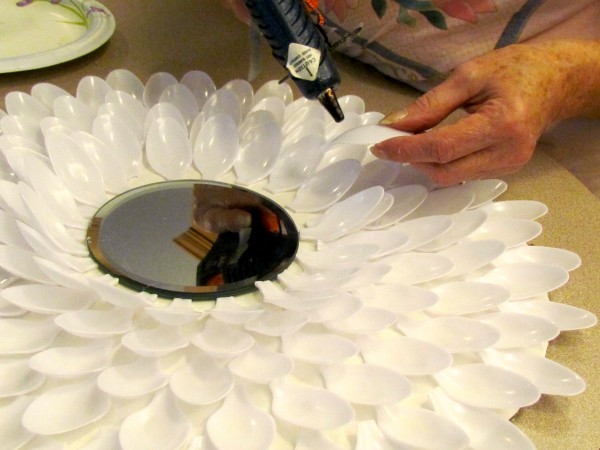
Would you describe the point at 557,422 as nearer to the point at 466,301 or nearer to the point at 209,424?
the point at 466,301

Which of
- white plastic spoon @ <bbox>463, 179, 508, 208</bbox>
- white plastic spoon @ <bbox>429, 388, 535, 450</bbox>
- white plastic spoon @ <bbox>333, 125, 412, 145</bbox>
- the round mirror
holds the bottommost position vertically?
white plastic spoon @ <bbox>429, 388, 535, 450</bbox>

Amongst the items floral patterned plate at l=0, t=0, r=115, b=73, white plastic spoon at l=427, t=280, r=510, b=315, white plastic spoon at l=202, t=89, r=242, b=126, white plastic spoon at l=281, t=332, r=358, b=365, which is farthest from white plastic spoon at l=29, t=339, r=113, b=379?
floral patterned plate at l=0, t=0, r=115, b=73

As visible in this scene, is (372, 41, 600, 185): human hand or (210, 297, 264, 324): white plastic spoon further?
(372, 41, 600, 185): human hand

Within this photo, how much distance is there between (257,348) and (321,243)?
0.14 metres

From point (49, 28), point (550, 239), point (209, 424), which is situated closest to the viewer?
point (209, 424)

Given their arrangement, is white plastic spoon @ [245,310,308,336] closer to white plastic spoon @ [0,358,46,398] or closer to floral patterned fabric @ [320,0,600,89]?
white plastic spoon @ [0,358,46,398]

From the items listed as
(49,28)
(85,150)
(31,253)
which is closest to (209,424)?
(31,253)

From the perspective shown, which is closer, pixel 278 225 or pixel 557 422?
pixel 557 422

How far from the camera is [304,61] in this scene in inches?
20.3

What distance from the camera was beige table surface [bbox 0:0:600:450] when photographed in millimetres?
393

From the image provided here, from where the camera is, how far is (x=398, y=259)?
0.46m

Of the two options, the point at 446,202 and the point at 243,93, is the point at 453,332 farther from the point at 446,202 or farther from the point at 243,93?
the point at 243,93

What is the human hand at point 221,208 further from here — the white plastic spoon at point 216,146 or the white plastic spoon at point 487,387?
the white plastic spoon at point 487,387

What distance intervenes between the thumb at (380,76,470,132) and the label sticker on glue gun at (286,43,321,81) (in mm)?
79
